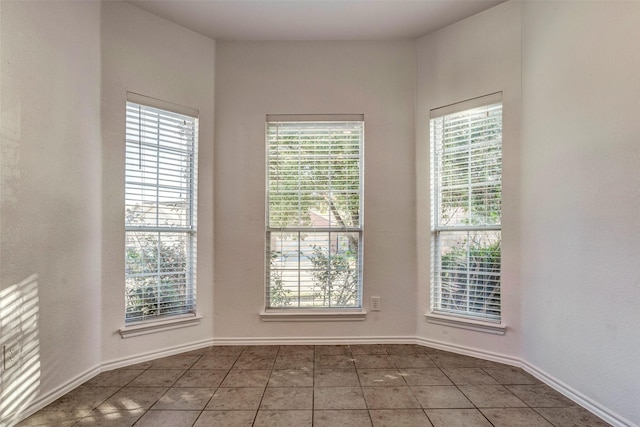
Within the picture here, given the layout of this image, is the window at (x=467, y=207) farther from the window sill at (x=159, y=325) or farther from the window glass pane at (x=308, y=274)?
the window sill at (x=159, y=325)

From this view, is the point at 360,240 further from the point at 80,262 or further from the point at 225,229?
the point at 80,262

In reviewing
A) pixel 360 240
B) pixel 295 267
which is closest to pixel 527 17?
pixel 360 240

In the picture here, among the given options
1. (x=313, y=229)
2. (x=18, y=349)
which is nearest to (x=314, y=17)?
(x=313, y=229)

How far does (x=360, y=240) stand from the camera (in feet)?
9.68

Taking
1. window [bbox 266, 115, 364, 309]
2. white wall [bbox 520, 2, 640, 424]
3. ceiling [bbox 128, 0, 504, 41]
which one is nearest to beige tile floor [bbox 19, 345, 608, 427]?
white wall [bbox 520, 2, 640, 424]

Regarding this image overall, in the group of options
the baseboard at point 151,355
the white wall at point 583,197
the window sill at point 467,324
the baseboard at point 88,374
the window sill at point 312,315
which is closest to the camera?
the white wall at point 583,197

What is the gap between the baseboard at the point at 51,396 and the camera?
1.77 metres

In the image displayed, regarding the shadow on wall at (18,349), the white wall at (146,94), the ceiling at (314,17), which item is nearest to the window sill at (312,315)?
the white wall at (146,94)

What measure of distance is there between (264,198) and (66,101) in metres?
1.53

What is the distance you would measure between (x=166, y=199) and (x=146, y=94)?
0.84 m

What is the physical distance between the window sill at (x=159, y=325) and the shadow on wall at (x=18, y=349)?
0.62m

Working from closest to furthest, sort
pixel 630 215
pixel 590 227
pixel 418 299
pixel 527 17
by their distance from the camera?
pixel 630 215 < pixel 590 227 < pixel 527 17 < pixel 418 299

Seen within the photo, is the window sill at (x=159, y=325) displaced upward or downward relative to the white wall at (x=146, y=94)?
downward

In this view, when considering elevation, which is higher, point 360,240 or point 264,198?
point 264,198
